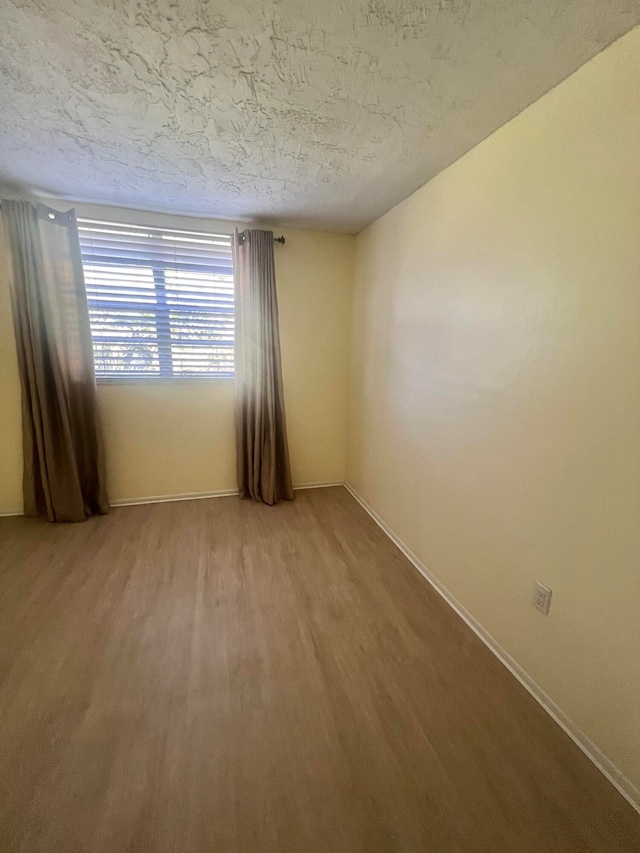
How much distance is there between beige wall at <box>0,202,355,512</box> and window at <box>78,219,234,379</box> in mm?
131

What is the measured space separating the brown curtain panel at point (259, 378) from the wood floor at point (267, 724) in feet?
3.07

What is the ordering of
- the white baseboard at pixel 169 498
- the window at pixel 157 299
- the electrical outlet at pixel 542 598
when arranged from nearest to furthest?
the electrical outlet at pixel 542 598
the window at pixel 157 299
the white baseboard at pixel 169 498

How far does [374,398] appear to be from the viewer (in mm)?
2656

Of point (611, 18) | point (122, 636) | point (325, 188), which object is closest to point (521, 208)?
point (611, 18)

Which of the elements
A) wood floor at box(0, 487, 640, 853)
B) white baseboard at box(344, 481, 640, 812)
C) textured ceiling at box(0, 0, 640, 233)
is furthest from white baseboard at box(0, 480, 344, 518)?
textured ceiling at box(0, 0, 640, 233)

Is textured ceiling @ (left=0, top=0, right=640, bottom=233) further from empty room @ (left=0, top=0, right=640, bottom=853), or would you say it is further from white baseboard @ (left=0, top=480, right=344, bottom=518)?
white baseboard @ (left=0, top=480, right=344, bottom=518)

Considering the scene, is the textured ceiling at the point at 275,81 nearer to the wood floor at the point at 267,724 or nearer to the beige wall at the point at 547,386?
the beige wall at the point at 547,386

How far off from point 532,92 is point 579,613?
185 cm

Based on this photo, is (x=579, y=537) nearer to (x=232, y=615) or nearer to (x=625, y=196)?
(x=625, y=196)

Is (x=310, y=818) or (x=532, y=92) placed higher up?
(x=532, y=92)

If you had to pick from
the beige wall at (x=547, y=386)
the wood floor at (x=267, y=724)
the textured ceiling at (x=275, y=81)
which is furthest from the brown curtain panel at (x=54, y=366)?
the beige wall at (x=547, y=386)

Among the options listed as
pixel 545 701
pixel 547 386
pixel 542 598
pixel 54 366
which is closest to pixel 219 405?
pixel 54 366

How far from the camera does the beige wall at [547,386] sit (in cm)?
103

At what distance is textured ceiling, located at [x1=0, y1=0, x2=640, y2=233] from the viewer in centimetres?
95
